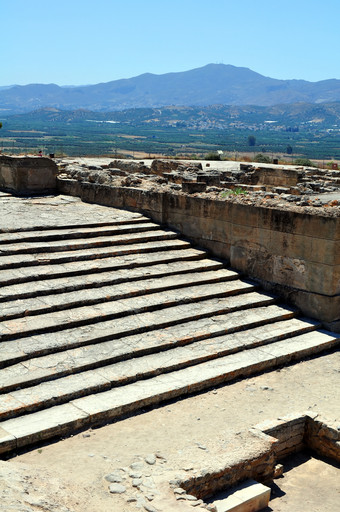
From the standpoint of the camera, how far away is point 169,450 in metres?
5.96

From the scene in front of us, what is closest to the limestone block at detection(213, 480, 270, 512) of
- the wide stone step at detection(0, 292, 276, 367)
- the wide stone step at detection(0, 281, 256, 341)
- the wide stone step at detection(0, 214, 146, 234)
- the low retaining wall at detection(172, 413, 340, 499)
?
the low retaining wall at detection(172, 413, 340, 499)

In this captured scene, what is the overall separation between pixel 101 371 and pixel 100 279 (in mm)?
2204

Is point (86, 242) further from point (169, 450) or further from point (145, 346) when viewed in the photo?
point (169, 450)

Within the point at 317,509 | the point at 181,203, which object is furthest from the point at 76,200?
the point at 317,509

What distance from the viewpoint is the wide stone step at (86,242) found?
31.0 feet

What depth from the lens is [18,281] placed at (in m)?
8.59

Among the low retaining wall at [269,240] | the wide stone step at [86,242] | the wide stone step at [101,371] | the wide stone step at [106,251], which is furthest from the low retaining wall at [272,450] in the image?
the wide stone step at [86,242]

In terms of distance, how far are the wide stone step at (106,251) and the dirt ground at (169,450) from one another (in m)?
3.46

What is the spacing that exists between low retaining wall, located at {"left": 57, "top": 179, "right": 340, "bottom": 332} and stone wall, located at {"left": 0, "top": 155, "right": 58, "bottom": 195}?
2221mm

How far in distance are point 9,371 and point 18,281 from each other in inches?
79.4

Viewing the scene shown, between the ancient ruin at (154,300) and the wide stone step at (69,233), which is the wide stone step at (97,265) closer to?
the ancient ruin at (154,300)

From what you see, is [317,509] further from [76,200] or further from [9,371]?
[76,200]

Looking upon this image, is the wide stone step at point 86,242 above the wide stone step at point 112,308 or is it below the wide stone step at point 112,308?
above

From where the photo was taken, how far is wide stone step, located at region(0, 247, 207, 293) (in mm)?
8703
